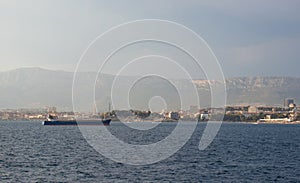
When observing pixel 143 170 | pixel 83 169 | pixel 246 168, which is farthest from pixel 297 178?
pixel 83 169

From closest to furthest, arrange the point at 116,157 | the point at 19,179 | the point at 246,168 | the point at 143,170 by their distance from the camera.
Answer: the point at 19,179, the point at 143,170, the point at 246,168, the point at 116,157

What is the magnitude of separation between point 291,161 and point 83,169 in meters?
36.9

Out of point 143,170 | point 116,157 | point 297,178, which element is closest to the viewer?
point 297,178

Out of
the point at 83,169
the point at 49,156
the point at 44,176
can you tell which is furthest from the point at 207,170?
the point at 49,156

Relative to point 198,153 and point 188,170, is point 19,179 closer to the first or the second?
point 188,170

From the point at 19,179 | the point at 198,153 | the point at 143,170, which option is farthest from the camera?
the point at 198,153

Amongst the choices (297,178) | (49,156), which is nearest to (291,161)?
(297,178)

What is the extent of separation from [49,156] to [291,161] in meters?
42.1

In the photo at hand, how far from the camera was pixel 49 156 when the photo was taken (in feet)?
273

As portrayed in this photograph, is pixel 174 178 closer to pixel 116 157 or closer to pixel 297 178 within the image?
pixel 297 178

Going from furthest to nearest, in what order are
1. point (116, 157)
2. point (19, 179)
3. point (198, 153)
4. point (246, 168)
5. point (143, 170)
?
point (198, 153), point (116, 157), point (246, 168), point (143, 170), point (19, 179)

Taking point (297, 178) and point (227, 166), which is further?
point (227, 166)

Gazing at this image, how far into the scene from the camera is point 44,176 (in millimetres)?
57688

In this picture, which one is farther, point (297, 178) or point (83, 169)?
point (83, 169)
